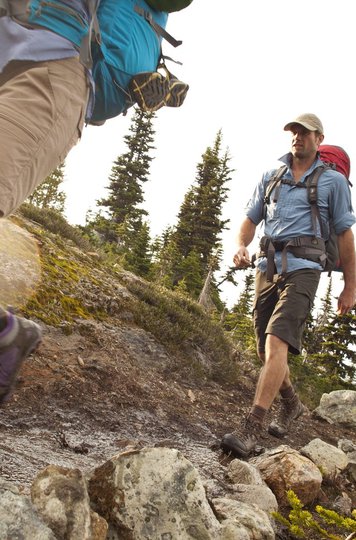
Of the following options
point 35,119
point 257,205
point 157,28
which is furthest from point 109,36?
point 257,205

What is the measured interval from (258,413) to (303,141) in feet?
9.33

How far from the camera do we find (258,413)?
3.88m

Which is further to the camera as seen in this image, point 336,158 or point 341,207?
point 336,158

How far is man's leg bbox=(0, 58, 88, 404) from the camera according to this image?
1666 millimetres

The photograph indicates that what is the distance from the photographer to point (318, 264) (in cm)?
429

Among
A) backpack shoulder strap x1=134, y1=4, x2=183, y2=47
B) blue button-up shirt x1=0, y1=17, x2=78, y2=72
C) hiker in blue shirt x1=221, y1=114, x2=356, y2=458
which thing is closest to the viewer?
blue button-up shirt x1=0, y1=17, x2=78, y2=72

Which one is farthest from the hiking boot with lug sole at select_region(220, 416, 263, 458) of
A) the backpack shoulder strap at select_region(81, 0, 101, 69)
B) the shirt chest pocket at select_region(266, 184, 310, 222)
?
the backpack shoulder strap at select_region(81, 0, 101, 69)

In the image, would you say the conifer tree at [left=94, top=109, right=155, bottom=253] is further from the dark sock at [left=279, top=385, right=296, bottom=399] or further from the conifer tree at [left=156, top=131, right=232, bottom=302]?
the dark sock at [left=279, top=385, right=296, bottom=399]

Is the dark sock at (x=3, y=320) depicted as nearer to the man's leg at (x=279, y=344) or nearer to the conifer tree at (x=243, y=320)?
the man's leg at (x=279, y=344)

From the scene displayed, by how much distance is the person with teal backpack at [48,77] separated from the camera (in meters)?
1.69

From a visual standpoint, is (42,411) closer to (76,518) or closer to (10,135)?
(76,518)

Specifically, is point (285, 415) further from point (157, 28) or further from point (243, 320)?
point (243, 320)

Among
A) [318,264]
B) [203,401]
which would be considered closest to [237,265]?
[318,264]

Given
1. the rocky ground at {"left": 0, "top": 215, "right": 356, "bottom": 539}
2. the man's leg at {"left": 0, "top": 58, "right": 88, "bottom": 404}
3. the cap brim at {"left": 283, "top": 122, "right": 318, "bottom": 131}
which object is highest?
the cap brim at {"left": 283, "top": 122, "right": 318, "bottom": 131}
